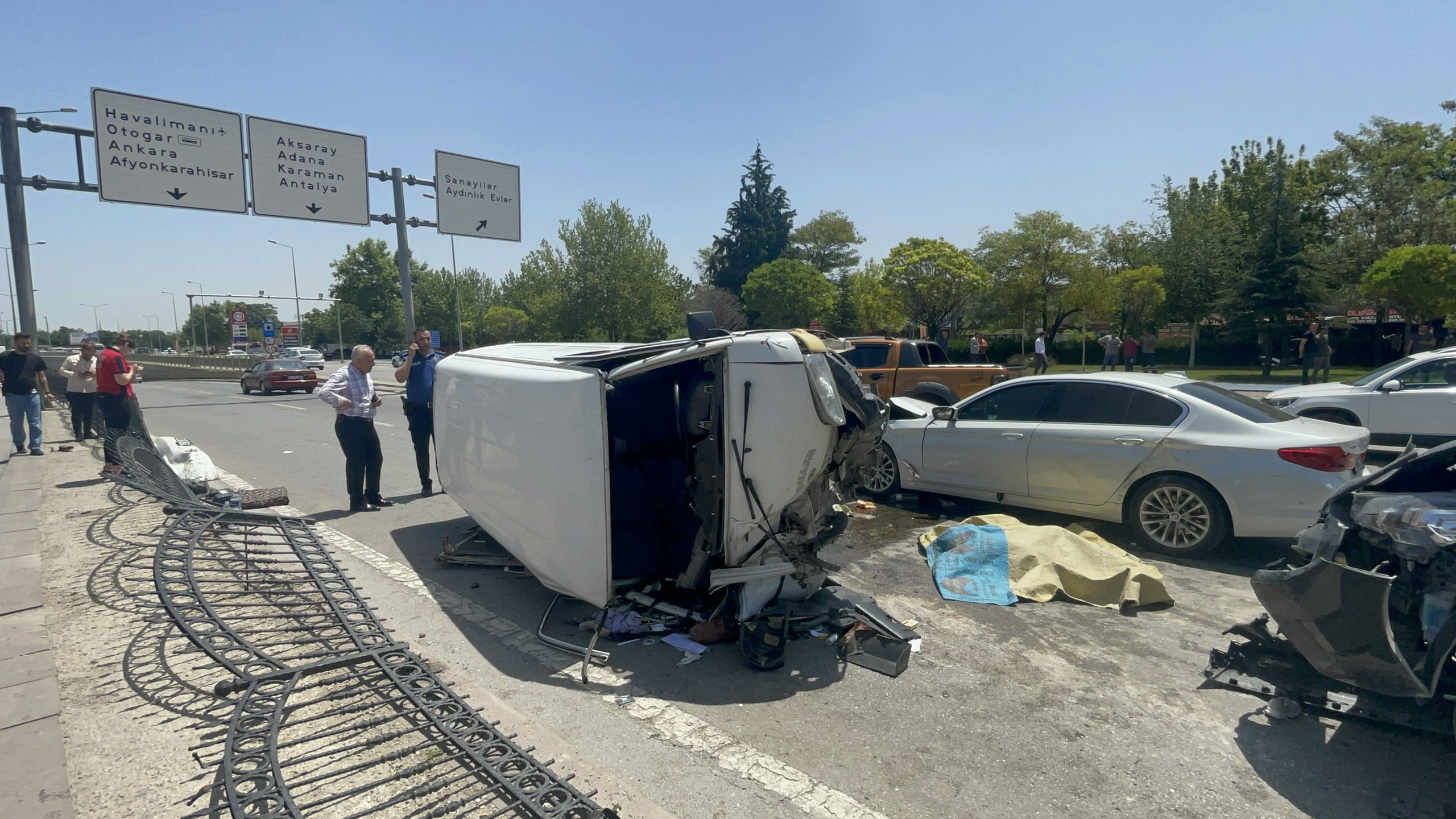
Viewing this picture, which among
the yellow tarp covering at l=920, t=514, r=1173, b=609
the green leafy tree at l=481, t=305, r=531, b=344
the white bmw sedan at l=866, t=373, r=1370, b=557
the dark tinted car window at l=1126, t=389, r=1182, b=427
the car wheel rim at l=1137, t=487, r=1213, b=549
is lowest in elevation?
the yellow tarp covering at l=920, t=514, r=1173, b=609

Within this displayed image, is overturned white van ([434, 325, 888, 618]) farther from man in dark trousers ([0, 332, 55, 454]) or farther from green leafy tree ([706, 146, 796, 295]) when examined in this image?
green leafy tree ([706, 146, 796, 295])

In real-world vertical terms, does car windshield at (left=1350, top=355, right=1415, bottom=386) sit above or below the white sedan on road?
above

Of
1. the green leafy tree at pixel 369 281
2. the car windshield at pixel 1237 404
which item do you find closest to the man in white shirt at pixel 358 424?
the car windshield at pixel 1237 404

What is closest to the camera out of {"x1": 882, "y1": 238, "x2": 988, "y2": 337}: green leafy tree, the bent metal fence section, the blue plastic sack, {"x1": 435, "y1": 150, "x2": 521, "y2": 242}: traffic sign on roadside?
the bent metal fence section

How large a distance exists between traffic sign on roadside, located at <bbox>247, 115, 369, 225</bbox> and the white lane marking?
51.6 ft

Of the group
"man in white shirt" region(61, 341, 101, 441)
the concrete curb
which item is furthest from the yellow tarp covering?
"man in white shirt" region(61, 341, 101, 441)

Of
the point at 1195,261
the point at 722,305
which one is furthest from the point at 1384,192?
the point at 722,305

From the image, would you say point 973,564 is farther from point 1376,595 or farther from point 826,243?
point 826,243

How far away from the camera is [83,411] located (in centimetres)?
1235

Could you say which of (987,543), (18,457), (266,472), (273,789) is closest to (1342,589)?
(987,543)

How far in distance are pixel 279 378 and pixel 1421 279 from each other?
129 feet

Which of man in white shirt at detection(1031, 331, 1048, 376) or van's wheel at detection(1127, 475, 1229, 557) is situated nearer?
van's wheel at detection(1127, 475, 1229, 557)

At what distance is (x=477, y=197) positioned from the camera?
70.9 feet

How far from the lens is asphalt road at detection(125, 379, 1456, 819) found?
10.0 feet
